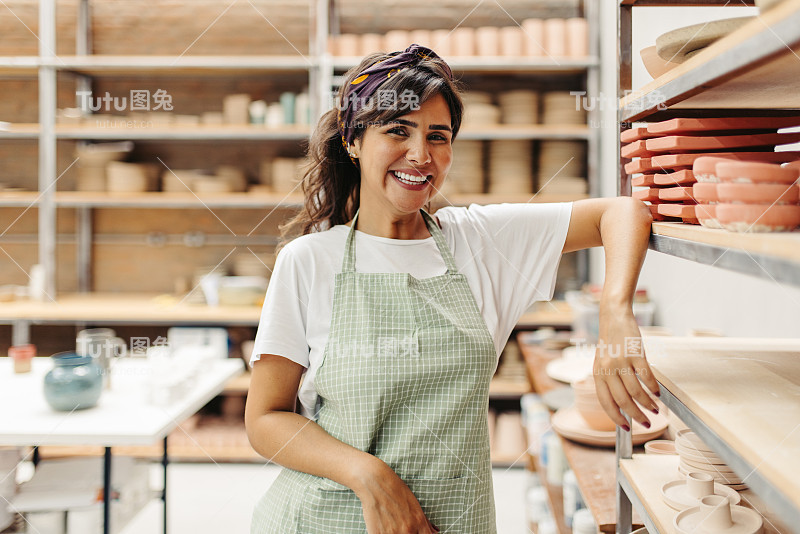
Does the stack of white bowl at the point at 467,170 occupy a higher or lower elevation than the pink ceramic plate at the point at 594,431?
higher

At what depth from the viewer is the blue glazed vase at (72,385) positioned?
2199 mm

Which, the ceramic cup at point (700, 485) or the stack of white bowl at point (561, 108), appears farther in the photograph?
the stack of white bowl at point (561, 108)

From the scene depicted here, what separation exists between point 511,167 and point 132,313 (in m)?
2.44

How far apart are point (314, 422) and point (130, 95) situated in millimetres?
3840

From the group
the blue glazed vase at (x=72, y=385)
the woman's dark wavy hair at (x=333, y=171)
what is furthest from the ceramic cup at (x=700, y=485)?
the blue glazed vase at (x=72, y=385)

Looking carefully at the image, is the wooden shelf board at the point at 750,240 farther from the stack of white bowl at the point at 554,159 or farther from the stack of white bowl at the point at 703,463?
the stack of white bowl at the point at 554,159

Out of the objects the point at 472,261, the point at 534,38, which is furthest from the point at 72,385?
the point at 534,38

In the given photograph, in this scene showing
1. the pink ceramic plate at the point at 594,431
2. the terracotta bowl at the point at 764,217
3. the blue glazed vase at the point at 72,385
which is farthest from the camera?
the blue glazed vase at the point at 72,385

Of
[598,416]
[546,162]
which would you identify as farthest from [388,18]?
[598,416]

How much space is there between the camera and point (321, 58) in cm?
394

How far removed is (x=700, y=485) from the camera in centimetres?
112

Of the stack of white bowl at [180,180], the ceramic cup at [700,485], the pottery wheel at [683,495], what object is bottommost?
the pottery wheel at [683,495]

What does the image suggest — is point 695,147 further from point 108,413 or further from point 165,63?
point 165,63

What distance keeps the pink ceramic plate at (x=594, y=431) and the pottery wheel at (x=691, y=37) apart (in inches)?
44.7
